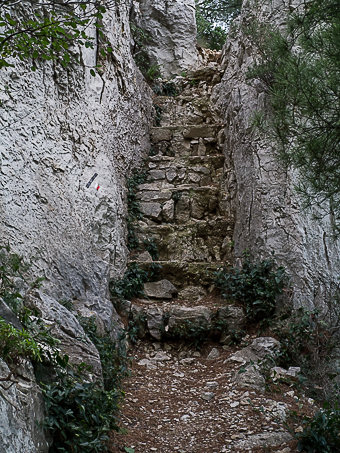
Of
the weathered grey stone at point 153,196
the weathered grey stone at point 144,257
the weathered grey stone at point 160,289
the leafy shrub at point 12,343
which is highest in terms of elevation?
the weathered grey stone at point 153,196

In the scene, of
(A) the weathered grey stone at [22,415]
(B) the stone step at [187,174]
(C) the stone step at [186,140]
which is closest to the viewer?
(A) the weathered grey stone at [22,415]

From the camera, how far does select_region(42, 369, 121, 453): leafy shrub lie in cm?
294

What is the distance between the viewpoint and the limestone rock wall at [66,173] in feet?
15.0

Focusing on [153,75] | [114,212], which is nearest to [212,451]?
[114,212]

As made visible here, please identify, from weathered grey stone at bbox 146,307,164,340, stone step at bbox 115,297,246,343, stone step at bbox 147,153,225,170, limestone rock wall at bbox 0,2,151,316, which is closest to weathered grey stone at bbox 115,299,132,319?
stone step at bbox 115,297,246,343

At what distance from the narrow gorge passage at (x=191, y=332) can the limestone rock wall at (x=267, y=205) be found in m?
0.54

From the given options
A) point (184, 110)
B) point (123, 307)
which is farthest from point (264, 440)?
point (184, 110)

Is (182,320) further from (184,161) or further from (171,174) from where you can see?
(184,161)

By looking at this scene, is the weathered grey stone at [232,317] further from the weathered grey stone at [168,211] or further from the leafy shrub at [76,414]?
the leafy shrub at [76,414]

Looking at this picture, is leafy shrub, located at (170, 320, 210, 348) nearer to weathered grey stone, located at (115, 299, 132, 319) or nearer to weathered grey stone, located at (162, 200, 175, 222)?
weathered grey stone, located at (115, 299, 132, 319)

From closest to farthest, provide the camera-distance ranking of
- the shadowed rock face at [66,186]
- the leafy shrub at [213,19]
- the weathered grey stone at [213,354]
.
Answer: the shadowed rock face at [66,186] → the weathered grey stone at [213,354] → the leafy shrub at [213,19]

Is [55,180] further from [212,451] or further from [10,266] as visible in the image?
[212,451]

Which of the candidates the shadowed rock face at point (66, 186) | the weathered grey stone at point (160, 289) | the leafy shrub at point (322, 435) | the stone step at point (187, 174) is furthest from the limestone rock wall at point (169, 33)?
the leafy shrub at point (322, 435)

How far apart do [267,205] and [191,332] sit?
6.62 feet
